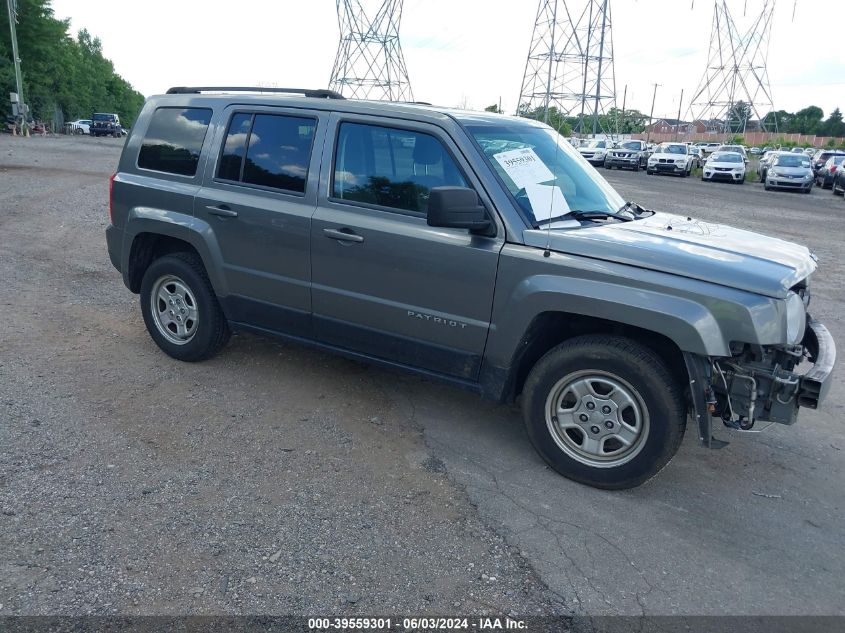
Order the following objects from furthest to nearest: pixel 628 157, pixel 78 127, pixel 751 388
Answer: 1. pixel 78 127
2. pixel 628 157
3. pixel 751 388

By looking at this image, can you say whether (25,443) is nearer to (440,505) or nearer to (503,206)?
(440,505)

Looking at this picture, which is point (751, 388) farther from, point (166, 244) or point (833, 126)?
point (833, 126)

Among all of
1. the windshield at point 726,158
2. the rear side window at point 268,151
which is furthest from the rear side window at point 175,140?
the windshield at point 726,158

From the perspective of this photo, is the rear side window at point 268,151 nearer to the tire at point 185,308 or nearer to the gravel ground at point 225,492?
the tire at point 185,308

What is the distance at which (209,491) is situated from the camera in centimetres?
365

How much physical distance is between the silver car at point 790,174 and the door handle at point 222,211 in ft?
94.1

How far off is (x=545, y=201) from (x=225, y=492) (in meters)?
→ 2.47

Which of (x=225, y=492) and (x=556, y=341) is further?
(x=556, y=341)

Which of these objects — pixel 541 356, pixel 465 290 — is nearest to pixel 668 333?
pixel 541 356

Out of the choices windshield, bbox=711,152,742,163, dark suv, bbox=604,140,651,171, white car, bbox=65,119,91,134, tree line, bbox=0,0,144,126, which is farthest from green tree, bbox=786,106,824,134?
white car, bbox=65,119,91,134

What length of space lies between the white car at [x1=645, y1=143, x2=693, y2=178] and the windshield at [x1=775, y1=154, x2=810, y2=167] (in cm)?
606

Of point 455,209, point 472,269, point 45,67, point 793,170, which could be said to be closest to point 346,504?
point 472,269

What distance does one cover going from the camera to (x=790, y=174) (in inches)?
1100

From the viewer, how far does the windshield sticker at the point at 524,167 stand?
4.12m
